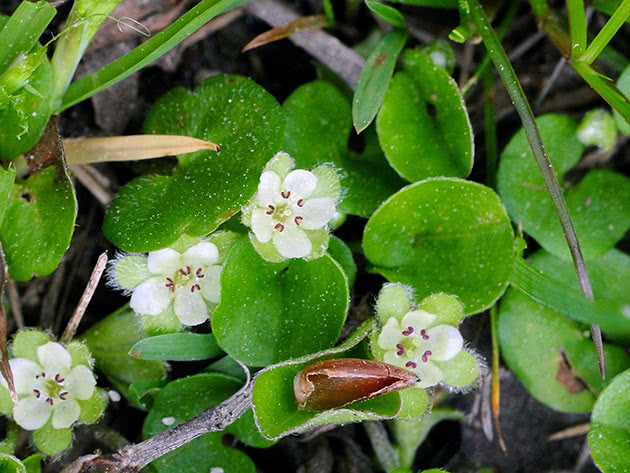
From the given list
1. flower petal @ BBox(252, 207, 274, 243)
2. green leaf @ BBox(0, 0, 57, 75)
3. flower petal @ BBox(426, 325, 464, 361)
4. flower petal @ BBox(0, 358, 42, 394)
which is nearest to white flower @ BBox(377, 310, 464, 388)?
flower petal @ BBox(426, 325, 464, 361)

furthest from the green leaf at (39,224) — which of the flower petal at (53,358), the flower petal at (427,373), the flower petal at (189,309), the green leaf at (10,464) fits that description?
the flower petal at (427,373)

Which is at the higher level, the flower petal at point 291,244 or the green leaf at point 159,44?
the green leaf at point 159,44

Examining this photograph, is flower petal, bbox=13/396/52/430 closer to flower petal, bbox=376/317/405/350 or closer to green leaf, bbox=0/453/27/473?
green leaf, bbox=0/453/27/473

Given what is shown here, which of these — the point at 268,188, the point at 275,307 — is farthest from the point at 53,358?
the point at 268,188

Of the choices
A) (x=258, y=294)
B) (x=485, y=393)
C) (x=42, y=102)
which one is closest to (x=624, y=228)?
(x=485, y=393)

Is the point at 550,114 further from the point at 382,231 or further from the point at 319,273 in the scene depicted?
the point at 319,273

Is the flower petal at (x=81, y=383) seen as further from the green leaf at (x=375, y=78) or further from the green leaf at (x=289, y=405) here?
the green leaf at (x=375, y=78)
